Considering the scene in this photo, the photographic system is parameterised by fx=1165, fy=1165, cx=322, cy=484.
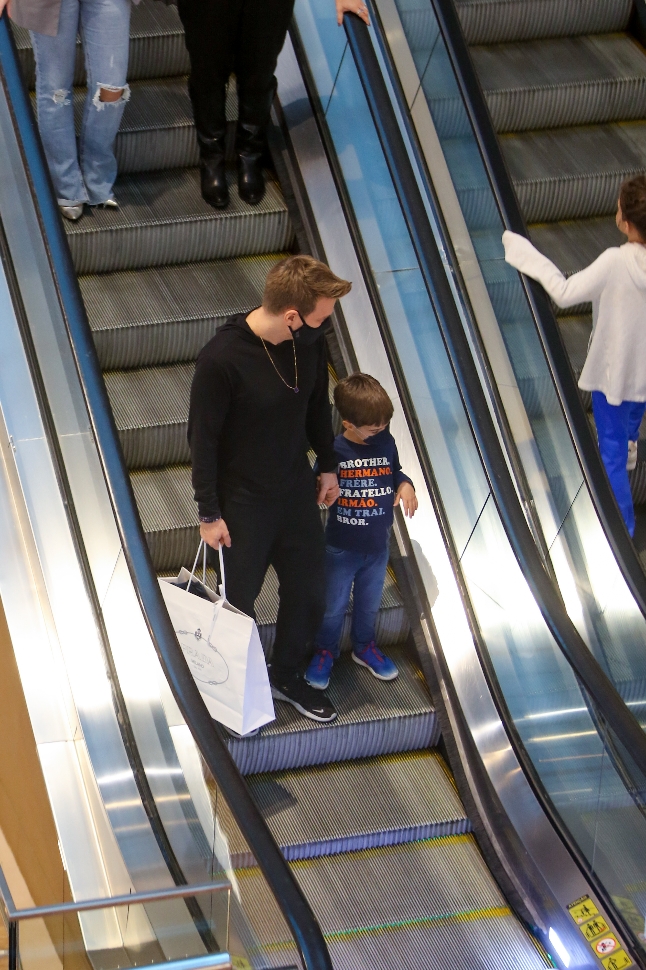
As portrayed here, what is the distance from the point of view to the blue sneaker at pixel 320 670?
4.34 metres

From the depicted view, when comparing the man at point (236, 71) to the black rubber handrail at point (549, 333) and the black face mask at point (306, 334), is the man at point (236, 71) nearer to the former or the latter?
the black rubber handrail at point (549, 333)

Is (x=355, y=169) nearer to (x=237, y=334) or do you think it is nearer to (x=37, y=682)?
(x=237, y=334)

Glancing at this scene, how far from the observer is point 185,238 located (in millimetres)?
5020

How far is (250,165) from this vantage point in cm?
508

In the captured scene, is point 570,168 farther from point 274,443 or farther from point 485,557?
point 274,443

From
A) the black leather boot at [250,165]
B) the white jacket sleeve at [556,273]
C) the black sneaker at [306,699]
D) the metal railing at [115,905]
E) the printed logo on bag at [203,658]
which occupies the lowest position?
the black sneaker at [306,699]

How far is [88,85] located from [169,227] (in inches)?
25.8

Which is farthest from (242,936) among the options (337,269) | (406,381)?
(337,269)

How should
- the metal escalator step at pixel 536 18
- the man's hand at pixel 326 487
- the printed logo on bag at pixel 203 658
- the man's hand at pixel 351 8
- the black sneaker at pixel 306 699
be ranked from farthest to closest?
the metal escalator step at pixel 536 18 → the man's hand at pixel 351 8 → the black sneaker at pixel 306 699 → the man's hand at pixel 326 487 → the printed logo on bag at pixel 203 658

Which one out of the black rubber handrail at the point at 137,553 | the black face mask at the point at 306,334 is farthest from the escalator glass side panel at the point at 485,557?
the black rubber handrail at the point at 137,553

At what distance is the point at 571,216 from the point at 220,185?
1.79m

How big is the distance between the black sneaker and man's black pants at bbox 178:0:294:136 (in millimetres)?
2326

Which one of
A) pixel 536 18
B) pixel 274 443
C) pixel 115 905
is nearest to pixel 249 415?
pixel 274 443

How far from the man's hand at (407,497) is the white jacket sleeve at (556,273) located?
0.85 m
